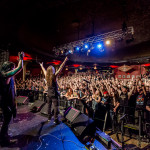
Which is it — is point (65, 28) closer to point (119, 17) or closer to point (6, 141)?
point (119, 17)

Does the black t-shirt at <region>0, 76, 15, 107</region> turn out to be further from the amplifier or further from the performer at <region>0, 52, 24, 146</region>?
the amplifier

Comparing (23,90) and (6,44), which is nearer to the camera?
(6,44)

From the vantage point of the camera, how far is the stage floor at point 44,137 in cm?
174

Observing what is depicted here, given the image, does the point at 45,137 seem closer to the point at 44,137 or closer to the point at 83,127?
the point at 44,137

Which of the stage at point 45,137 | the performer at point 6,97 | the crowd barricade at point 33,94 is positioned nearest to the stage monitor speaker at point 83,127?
the stage at point 45,137

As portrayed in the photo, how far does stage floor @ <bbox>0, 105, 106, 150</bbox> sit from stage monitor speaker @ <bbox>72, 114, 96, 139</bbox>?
0.41ft

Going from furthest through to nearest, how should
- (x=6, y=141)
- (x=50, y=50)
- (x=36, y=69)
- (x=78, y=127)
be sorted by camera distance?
1. (x=36, y=69)
2. (x=50, y=50)
3. (x=78, y=127)
4. (x=6, y=141)

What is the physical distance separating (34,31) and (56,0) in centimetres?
526

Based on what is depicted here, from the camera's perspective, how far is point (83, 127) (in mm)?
2068

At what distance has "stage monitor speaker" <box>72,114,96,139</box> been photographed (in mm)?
2021

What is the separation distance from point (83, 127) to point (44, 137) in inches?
30.5

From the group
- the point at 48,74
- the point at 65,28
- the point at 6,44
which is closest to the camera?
the point at 48,74

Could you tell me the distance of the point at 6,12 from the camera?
4.43 metres

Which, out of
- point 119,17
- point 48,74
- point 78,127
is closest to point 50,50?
point 119,17
